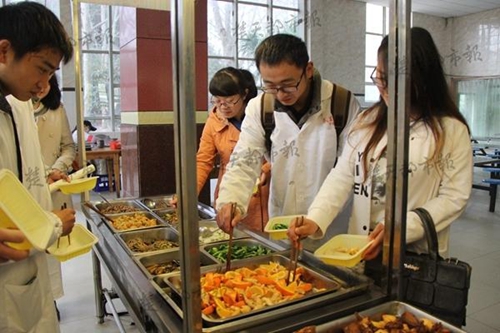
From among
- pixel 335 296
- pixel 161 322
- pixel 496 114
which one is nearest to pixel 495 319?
pixel 335 296

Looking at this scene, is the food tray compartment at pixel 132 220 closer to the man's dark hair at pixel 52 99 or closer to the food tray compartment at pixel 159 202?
the food tray compartment at pixel 159 202

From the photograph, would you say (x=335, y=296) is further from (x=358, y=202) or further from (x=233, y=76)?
(x=233, y=76)

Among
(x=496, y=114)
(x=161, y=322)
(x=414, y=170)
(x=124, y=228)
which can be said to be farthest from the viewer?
(x=496, y=114)

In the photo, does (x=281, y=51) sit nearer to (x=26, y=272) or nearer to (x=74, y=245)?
(x=74, y=245)

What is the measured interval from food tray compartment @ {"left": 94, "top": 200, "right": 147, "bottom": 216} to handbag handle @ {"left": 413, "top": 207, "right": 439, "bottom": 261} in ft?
5.06

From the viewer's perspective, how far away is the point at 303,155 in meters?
1.69

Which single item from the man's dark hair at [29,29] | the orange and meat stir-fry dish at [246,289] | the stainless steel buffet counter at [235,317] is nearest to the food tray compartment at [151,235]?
the stainless steel buffet counter at [235,317]

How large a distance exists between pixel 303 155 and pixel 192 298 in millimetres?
953

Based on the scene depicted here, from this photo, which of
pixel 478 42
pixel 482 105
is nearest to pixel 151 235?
pixel 482 105

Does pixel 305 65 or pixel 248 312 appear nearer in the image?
pixel 248 312

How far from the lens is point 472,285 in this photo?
2922 mm

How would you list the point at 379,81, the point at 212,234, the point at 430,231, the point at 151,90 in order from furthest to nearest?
the point at 151,90 → the point at 212,234 → the point at 379,81 → the point at 430,231

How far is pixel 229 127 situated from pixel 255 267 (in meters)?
0.98

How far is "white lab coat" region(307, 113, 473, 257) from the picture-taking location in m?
1.16
